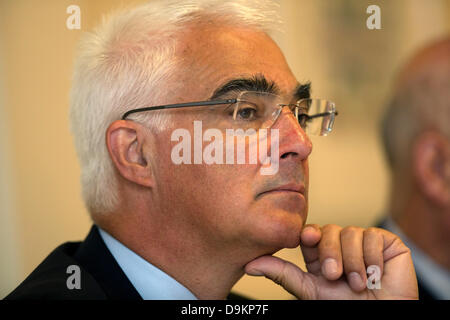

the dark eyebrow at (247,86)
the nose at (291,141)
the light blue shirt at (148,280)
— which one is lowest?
the light blue shirt at (148,280)

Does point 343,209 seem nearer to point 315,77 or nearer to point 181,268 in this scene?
point 315,77

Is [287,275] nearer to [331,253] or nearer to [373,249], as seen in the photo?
[331,253]

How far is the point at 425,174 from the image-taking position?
7.38 ft

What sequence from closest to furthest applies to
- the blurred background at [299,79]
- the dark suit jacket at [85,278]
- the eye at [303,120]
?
1. the dark suit jacket at [85,278]
2. the eye at [303,120]
3. the blurred background at [299,79]

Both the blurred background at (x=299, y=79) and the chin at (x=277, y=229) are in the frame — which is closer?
the chin at (x=277, y=229)

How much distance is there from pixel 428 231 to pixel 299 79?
0.89 meters

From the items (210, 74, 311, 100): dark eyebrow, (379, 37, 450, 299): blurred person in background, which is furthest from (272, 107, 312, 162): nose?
(379, 37, 450, 299): blurred person in background

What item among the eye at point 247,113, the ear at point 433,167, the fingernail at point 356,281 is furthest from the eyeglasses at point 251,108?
the ear at point 433,167

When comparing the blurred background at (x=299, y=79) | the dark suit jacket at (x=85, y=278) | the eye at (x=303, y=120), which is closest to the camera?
the dark suit jacket at (x=85, y=278)

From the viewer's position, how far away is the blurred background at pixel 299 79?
1.93m

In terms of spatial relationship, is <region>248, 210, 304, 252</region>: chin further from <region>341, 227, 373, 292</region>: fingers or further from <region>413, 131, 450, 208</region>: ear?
<region>413, 131, 450, 208</region>: ear

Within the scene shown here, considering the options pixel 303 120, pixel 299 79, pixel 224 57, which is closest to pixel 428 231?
pixel 299 79

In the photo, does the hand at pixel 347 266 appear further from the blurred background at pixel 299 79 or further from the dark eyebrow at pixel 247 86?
the dark eyebrow at pixel 247 86

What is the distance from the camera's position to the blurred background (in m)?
1.93
